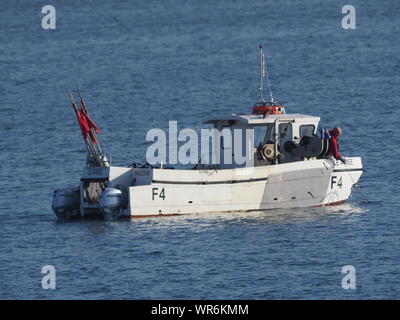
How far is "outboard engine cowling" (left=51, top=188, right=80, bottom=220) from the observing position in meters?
49.5

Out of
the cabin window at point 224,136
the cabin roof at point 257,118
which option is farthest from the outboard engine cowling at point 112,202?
the cabin roof at point 257,118

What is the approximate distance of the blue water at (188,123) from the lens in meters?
42.6

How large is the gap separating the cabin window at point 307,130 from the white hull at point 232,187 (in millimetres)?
1670

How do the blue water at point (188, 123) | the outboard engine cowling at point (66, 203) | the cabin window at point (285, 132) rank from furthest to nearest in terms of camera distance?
the cabin window at point (285, 132), the outboard engine cowling at point (66, 203), the blue water at point (188, 123)

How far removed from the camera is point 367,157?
63.0 m

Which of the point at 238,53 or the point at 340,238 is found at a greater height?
the point at 238,53

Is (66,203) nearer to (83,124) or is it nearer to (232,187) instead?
(83,124)

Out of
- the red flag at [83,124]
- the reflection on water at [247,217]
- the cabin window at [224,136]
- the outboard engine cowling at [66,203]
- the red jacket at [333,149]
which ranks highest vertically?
the red flag at [83,124]

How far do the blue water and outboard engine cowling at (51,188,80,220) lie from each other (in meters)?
0.51

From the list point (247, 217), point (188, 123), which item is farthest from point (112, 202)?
point (188, 123)

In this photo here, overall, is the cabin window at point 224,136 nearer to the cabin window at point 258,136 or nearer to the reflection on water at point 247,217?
the cabin window at point 258,136

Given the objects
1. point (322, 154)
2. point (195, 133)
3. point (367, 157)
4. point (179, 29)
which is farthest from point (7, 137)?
point (179, 29)
